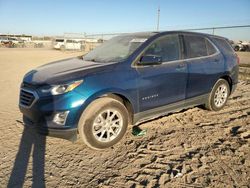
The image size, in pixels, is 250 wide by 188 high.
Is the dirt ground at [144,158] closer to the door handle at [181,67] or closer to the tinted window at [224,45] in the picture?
the door handle at [181,67]

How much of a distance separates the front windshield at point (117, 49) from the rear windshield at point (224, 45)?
2.01 m

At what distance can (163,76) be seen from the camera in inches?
175

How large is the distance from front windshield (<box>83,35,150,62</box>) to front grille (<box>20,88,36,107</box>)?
53.3 inches

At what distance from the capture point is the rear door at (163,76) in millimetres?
4258

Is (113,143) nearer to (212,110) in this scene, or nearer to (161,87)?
(161,87)

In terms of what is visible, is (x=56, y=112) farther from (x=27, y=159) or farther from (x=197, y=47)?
(x=197, y=47)

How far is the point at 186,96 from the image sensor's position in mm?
4992

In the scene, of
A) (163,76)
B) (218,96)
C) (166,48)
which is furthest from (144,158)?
(218,96)

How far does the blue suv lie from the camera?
11.9ft

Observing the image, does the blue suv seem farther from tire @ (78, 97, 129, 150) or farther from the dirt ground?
the dirt ground

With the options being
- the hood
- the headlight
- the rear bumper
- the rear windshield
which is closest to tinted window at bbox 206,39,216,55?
the rear windshield

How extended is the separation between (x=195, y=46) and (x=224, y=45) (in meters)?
1.16

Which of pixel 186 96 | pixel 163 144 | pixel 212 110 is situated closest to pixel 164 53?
pixel 186 96

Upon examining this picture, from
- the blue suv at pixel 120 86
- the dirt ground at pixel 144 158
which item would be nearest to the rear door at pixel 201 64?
the blue suv at pixel 120 86
